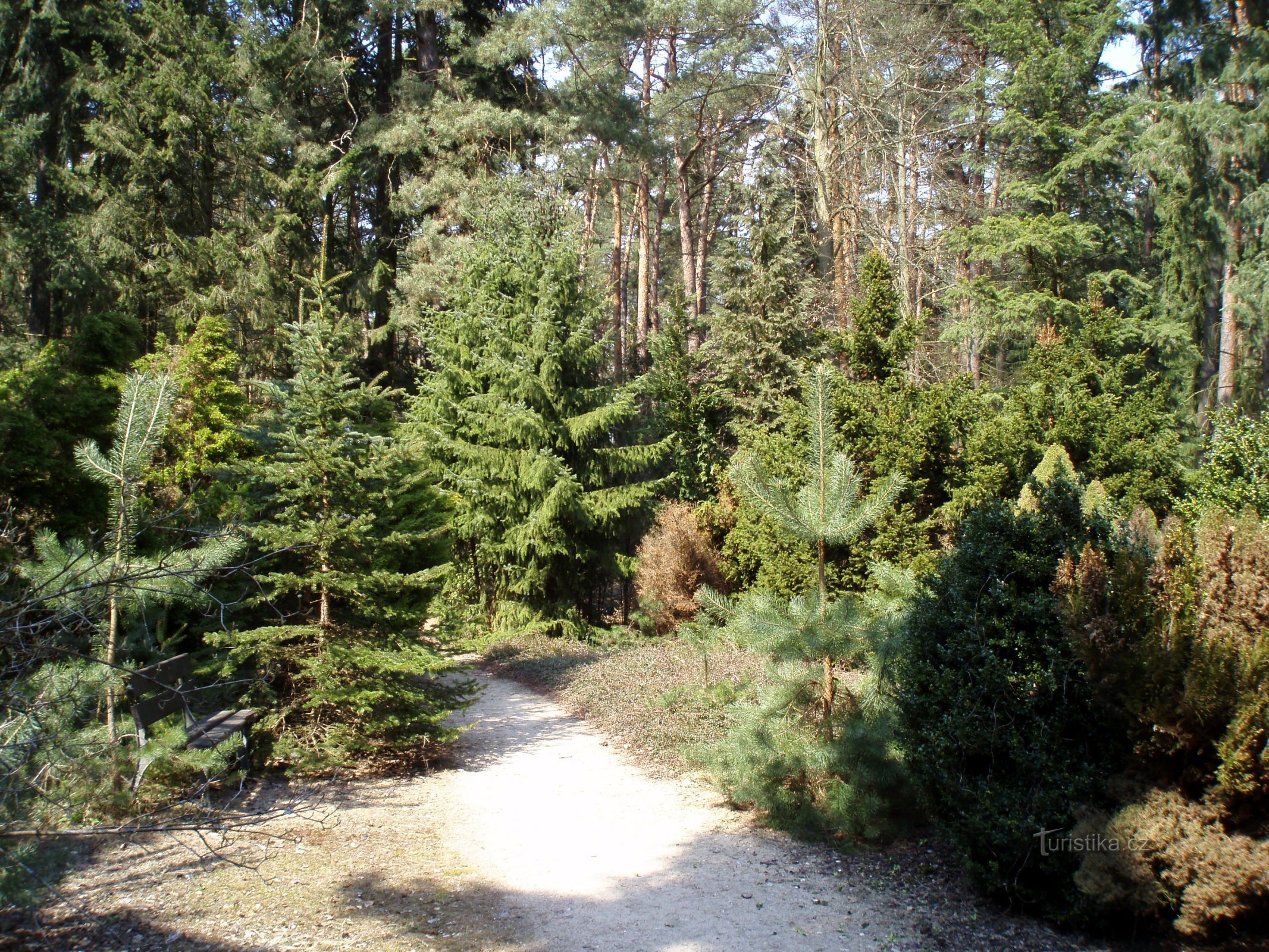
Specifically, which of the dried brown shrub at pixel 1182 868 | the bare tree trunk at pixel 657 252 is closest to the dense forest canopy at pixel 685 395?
the dried brown shrub at pixel 1182 868

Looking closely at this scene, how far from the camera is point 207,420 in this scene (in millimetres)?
10703

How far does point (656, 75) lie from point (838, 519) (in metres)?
19.9

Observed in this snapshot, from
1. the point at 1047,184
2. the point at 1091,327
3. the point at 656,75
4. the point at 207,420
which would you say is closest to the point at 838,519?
the point at 207,420

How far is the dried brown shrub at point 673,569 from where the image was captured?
1294cm

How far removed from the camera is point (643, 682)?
10.2 meters

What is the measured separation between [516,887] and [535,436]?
885 cm

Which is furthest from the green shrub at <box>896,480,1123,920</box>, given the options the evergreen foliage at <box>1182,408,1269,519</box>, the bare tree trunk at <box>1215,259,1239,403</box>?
the bare tree trunk at <box>1215,259,1239,403</box>

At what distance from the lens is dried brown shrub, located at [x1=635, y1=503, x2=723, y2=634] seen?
1294cm

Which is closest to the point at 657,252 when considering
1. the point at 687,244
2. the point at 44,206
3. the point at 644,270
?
the point at 644,270

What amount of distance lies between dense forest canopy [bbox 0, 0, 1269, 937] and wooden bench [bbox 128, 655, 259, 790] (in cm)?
22

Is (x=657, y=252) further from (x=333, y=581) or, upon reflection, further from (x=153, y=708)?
(x=153, y=708)

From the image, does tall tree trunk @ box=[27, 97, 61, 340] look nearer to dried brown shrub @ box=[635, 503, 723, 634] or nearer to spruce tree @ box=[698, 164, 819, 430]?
spruce tree @ box=[698, 164, 819, 430]

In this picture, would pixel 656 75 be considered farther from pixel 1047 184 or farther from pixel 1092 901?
pixel 1092 901

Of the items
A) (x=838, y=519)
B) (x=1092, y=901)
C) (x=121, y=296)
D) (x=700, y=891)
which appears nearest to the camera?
(x=1092, y=901)
